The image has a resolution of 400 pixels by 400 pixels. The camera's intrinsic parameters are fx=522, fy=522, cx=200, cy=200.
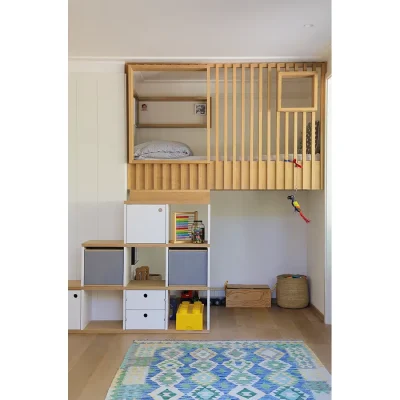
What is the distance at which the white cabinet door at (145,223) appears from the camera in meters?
4.79

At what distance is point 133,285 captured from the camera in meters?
4.83

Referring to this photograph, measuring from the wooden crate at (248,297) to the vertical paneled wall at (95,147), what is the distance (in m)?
1.56

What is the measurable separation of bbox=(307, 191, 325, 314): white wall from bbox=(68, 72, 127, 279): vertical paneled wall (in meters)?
2.01

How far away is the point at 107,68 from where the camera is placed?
5.08 metres

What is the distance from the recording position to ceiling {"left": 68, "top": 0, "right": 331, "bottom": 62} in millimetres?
3691

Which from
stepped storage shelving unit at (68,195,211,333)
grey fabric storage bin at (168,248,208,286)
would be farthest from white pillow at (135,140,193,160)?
grey fabric storage bin at (168,248,208,286)

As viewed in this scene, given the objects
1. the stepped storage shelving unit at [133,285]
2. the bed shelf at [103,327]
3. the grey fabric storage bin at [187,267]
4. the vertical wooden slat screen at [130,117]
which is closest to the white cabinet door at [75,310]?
the stepped storage shelving unit at [133,285]

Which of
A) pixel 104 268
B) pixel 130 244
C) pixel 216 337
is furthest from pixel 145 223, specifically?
pixel 216 337

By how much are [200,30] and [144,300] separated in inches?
94.8

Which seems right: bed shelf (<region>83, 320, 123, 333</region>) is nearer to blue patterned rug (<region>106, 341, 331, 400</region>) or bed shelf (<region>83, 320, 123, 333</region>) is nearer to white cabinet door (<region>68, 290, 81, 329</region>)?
white cabinet door (<region>68, 290, 81, 329</region>)

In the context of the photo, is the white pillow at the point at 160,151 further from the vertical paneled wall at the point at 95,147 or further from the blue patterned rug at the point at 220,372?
the blue patterned rug at the point at 220,372

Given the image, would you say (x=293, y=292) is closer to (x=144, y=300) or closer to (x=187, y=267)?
(x=187, y=267)

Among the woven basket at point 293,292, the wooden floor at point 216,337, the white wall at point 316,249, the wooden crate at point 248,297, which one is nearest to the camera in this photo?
the wooden floor at point 216,337
